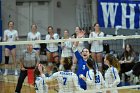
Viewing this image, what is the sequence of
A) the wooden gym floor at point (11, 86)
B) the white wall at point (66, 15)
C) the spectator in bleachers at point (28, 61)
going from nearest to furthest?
the spectator in bleachers at point (28, 61) → the wooden gym floor at point (11, 86) → the white wall at point (66, 15)

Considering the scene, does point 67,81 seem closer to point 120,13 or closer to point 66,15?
point 120,13

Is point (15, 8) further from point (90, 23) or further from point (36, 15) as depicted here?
point (90, 23)

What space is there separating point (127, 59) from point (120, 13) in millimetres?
1536

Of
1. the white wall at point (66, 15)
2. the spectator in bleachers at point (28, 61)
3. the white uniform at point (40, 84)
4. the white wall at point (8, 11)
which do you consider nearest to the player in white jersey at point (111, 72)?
the white uniform at point (40, 84)

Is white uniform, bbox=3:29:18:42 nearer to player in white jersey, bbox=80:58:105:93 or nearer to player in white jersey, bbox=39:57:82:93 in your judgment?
player in white jersey, bbox=80:58:105:93

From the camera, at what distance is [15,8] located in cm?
2034

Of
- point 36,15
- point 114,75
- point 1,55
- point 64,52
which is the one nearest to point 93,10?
point 36,15

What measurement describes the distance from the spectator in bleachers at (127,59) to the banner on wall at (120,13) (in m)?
0.91

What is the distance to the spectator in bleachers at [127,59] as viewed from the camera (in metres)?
13.4

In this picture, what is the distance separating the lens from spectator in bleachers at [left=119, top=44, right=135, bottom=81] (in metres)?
13.4

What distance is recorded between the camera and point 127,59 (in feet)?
44.5

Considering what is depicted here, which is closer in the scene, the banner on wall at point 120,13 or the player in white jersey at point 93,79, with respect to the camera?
the player in white jersey at point 93,79

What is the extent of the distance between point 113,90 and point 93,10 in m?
11.8

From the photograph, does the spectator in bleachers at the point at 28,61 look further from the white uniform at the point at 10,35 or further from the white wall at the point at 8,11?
the white wall at the point at 8,11
